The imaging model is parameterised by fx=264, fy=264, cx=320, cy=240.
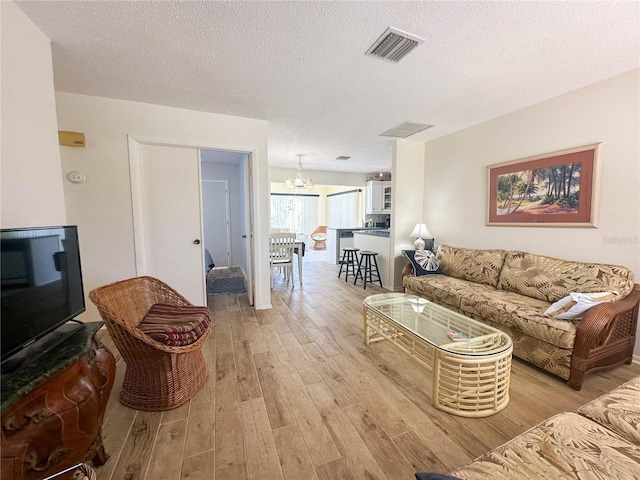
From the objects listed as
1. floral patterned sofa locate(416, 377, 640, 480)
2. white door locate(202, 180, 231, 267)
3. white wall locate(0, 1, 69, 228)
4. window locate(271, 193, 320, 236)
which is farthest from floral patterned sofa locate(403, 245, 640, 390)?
window locate(271, 193, 320, 236)

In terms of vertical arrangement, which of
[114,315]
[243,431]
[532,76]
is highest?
[532,76]

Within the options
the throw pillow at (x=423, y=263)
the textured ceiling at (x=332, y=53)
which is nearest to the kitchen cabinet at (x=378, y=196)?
the throw pillow at (x=423, y=263)

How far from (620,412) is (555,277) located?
5.46 ft

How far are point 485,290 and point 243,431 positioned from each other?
258 centimetres

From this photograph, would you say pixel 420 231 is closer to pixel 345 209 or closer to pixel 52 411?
pixel 52 411

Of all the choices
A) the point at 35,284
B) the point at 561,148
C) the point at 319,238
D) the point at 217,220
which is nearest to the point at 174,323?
the point at 35,284

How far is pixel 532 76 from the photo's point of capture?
2.25 m

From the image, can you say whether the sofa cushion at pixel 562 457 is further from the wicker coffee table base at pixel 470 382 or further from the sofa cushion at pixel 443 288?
the sofa cushion at pixel 443 288

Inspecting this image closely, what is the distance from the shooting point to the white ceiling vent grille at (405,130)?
3443 mm

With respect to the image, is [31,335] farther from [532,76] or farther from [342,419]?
[532,76]

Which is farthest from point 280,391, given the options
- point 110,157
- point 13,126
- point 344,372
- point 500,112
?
point 500,112

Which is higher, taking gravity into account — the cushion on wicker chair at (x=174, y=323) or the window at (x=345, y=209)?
the window at (x=345, y=209)

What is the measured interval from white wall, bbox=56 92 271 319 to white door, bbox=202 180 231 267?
3043mm

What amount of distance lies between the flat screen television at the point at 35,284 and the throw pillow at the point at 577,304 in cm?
314
